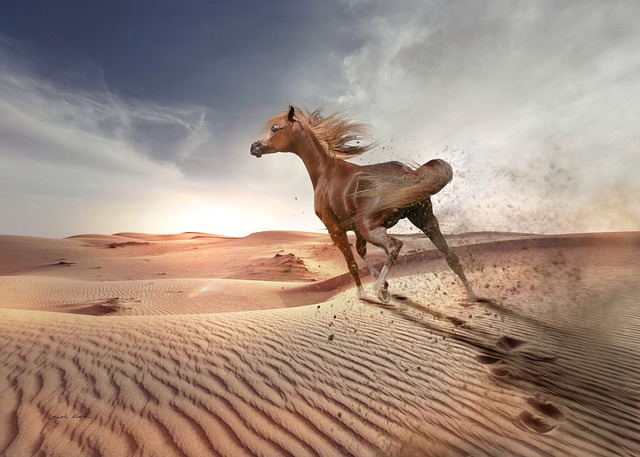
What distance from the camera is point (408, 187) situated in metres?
5.49

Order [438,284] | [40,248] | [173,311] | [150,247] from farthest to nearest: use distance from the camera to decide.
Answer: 1. [150,247]
2. [40,248]
3. [173,311]
4. [438,284]

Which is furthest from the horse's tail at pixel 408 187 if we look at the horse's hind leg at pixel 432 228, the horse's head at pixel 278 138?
the horse's head at pixel 278 138

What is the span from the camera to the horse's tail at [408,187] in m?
5.42

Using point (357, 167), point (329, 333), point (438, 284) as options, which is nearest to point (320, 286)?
point (438, 284)

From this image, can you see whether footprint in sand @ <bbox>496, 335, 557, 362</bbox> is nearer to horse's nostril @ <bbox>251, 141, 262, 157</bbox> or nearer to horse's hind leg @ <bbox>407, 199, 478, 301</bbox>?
horse's hind leg @ <bbox>407, 199, 478, 301</bbox>

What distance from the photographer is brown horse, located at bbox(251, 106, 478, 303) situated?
548 centimetres

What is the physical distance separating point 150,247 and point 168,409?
37.4m

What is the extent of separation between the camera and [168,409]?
2.19 metres

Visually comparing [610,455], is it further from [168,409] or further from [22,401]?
[22,401]

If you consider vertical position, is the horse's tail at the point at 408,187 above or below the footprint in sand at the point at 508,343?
above

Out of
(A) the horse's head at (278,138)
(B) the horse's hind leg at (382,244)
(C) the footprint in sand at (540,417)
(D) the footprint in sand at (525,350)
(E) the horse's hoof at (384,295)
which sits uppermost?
(A) the horse's head at (278,138)

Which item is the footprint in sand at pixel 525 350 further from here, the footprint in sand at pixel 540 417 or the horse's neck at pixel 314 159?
the horse's neck at pixel 314 159

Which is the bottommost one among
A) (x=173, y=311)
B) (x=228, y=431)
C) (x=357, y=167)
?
(x=173, y=311)

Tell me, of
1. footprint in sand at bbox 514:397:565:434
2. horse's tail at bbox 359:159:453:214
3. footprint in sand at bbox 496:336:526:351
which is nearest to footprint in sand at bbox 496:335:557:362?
footprint in sand at bbox 496:336:526:351
